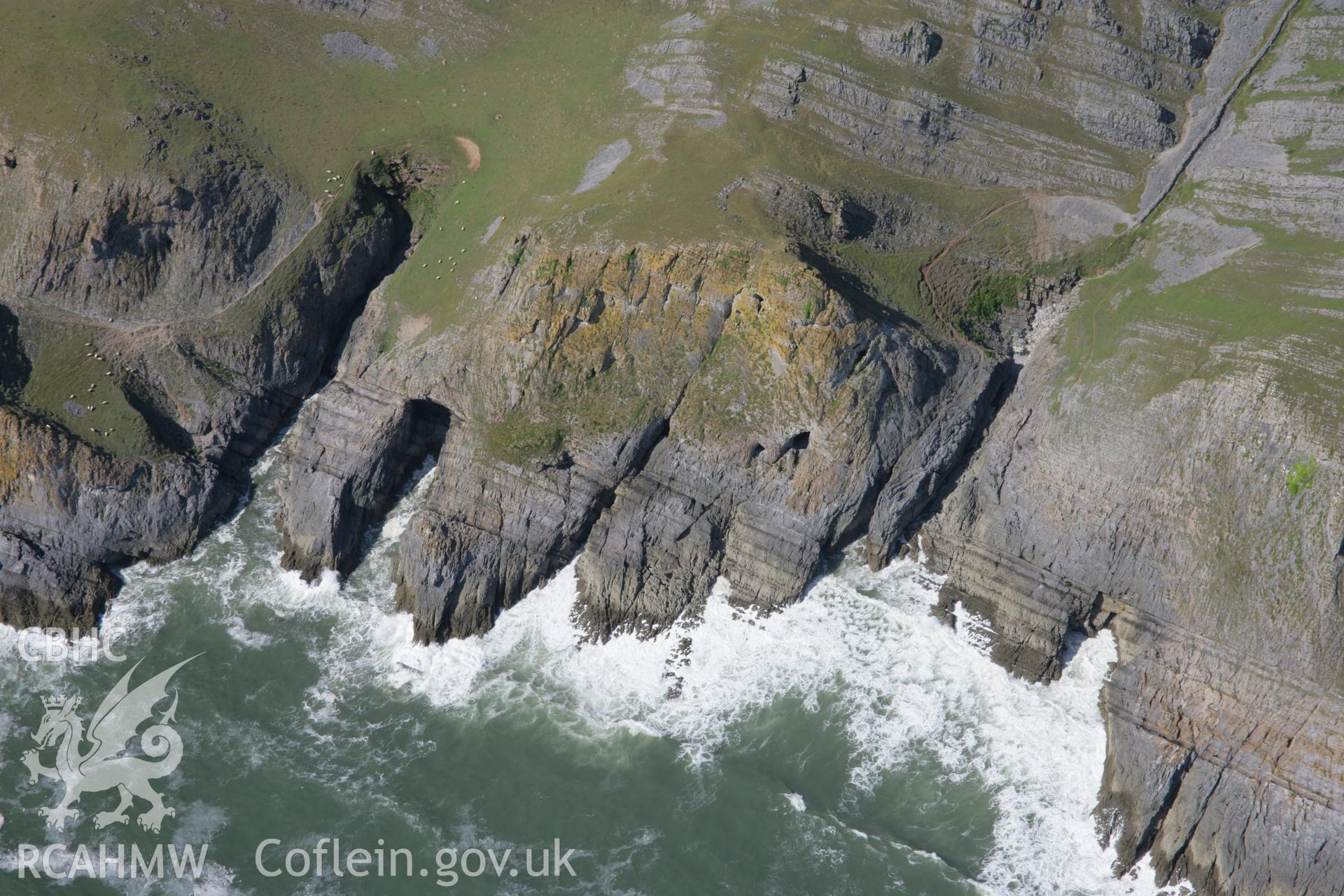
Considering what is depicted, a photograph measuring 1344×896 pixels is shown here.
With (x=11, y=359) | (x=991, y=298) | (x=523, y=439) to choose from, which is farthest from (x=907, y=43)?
(x=11, y=359)

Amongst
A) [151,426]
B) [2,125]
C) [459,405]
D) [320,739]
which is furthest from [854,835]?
[2,125]

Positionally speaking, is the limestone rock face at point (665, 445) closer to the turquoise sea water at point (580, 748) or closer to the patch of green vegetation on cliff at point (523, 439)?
the patch of green vegetation on cliff at point (523, 439)

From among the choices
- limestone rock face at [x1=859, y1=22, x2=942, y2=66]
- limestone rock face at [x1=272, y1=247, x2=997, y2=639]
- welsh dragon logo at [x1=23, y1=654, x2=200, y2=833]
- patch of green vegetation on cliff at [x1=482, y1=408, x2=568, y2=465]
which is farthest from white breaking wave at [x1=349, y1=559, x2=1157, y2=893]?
limestone rock face at [x1=859, y1=22, x2=942, y2=66]

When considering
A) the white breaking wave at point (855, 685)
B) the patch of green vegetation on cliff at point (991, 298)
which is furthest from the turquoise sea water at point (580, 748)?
the patch of green vegetation on cliff at point (991, 298)

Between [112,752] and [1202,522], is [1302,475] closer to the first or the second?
[1202,522]

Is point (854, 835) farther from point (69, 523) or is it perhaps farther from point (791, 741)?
point (69, 523)

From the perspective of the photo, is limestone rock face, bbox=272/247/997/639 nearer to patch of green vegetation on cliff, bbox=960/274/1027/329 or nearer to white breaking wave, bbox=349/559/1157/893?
white breaking wave, bbox=349/559/1157/893
